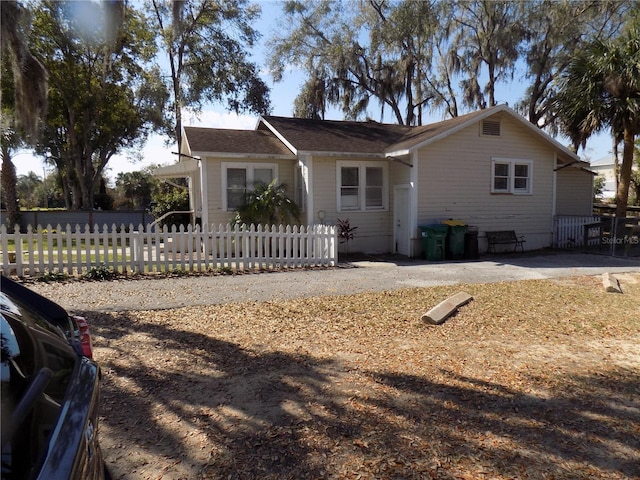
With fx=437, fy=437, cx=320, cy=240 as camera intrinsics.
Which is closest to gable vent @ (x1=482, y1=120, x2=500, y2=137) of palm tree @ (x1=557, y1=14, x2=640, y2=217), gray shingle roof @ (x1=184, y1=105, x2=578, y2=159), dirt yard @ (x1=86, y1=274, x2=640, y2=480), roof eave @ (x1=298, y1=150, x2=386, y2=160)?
gray shingle roof @ (x1=184, y1=105, x2=578, y2=159)

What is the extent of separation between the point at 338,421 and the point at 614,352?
3702 mm

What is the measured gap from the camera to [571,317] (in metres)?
6.64

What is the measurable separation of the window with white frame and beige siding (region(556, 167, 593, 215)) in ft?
10.8

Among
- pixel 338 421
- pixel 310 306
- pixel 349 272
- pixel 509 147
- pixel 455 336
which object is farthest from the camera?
pixel 509 147

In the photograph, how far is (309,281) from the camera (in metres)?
9.58

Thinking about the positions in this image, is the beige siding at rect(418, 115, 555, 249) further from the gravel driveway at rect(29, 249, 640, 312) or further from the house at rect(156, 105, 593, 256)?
the gravel driveway at rect(29, 249, 640, 312)

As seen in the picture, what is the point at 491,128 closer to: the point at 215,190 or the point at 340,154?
the point at 340,154

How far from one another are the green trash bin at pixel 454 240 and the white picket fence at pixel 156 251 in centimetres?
410

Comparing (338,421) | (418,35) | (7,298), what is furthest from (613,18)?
(7,298)

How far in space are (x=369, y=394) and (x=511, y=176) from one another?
44.0ft

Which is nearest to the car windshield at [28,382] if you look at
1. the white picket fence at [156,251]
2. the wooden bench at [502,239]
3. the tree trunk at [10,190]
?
the white picket fence at [156,251]

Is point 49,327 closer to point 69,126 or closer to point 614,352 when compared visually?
point 614,352

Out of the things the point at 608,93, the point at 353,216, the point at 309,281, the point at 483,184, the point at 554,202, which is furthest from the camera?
the point at 554,202

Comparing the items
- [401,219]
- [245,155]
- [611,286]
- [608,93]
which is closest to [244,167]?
[245,155]
